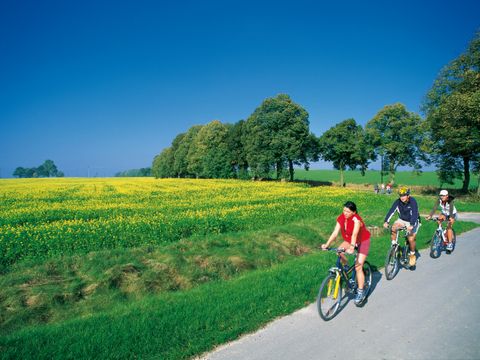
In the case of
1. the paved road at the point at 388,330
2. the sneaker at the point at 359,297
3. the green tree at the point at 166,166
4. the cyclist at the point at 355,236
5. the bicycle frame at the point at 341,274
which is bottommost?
the paved road at the point at 388,330

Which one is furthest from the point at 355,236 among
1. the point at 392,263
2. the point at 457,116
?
the point at 457,116

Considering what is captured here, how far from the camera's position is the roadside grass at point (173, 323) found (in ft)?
16.1

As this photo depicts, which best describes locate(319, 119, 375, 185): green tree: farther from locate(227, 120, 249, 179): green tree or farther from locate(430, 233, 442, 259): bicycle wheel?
locate(430, 233, 442, 259): bicycle wheel

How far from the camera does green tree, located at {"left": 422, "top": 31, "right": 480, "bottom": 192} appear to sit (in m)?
27.3

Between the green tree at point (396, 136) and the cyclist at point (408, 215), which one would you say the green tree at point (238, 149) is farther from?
the cyclist at point (408, 215)

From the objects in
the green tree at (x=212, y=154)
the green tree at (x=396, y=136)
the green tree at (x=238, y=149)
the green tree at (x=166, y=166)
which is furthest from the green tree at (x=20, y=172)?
the green tree at (x=396, y=136)

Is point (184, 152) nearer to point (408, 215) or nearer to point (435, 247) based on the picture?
point (435, 247)

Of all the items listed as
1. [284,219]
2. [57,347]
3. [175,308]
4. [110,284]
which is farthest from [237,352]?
[284,219]

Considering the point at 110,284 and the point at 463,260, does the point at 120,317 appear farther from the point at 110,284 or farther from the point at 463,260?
the point at 463,260

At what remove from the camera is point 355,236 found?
6.29 m

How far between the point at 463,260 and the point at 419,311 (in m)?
5.35

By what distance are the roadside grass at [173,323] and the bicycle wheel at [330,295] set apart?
744 millimetres

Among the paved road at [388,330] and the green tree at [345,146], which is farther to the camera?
the green tree at [345,146]

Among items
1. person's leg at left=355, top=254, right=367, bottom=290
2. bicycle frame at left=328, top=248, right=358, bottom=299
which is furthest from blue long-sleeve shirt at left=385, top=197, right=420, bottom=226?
bicycle frame at left=328, top=248, right=358, bottom=299
